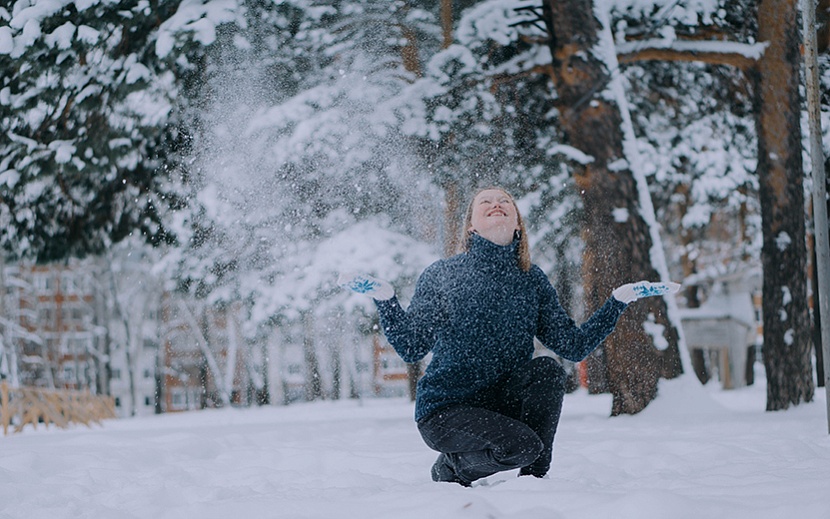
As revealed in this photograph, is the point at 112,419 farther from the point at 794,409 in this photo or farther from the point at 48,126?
the point at 794,409

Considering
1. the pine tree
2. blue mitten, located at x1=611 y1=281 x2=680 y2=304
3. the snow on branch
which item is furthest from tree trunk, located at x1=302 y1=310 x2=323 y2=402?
blue mitten, located at x1=611 y1=281 x2=680 y2=304

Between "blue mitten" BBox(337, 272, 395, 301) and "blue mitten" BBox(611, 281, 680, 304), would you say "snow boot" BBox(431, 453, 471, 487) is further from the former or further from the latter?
"blue mitten" BBox(611, 281, 680, 304)

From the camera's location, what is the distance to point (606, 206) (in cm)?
858

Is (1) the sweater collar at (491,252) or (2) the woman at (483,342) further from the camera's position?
(1) the sweater collar at (491,252)

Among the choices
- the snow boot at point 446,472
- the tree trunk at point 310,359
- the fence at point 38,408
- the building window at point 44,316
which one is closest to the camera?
the snow boot at point 446,472

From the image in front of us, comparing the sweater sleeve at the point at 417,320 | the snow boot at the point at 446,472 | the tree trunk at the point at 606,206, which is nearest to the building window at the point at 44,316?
the tree trunk at the point at 606,206

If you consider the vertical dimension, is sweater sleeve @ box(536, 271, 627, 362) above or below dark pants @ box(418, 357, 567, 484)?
above

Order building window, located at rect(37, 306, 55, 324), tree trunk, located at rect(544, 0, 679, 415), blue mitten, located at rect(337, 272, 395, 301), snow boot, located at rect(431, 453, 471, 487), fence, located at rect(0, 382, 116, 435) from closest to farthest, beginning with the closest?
blue mitten, located at rect(337, 272, 395, 301) → snow boot, located at rect(431, 453, 471, 487) → tree trunk, located at rect(544, 0, 679, 415) → fence, located at rect(0, 382, 116, 435) → building window, located at rect(37, 306, 55, 324)

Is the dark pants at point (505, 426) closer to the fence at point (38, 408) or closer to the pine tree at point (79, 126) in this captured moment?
the pine tree at point (79, 126)

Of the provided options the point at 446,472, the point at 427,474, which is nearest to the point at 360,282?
the point at 446,472

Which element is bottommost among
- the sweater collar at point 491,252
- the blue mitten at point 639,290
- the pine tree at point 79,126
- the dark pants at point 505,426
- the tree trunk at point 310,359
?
the tree trunk at point 310,359

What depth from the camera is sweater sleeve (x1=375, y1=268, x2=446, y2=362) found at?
11.6 feet

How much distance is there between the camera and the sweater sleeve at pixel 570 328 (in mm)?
3773

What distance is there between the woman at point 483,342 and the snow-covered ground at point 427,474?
0.79 ft
